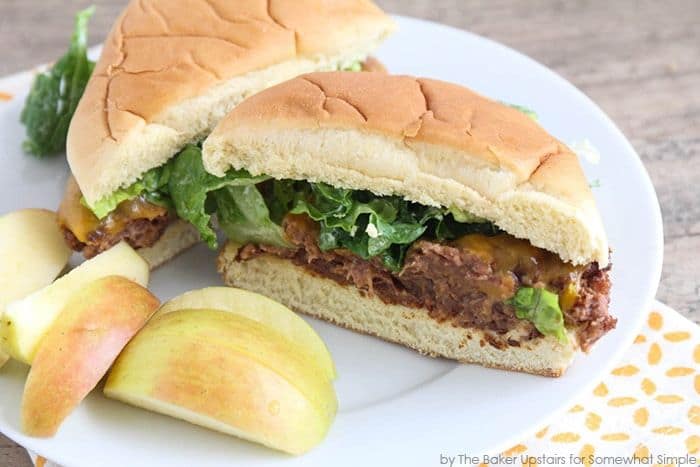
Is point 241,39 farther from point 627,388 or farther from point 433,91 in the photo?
point 627,388

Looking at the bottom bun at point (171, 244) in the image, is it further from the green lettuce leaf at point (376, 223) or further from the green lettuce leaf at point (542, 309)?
the green lettuce leaf at point (542, 309)

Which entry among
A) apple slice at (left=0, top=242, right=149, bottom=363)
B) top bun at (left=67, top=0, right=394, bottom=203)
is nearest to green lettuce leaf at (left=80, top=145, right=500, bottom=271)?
top bun at (left=67, top=0, right=394, bottom=203)

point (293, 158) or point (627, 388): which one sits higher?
point (293, 158)

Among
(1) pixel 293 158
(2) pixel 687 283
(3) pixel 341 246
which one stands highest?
(1) pixel 293 158

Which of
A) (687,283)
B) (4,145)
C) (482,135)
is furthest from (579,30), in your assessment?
(4,145)

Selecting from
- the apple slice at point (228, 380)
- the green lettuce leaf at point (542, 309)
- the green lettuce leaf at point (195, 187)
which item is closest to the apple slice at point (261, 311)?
the apple slice at point (228, 380)

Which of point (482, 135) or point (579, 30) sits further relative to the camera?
point (579, 30)

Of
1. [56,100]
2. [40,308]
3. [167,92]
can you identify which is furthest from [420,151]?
[56,100]

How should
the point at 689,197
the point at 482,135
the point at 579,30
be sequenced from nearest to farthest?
the point at 482,135 < the point at 689,197 < the point at 579,30
